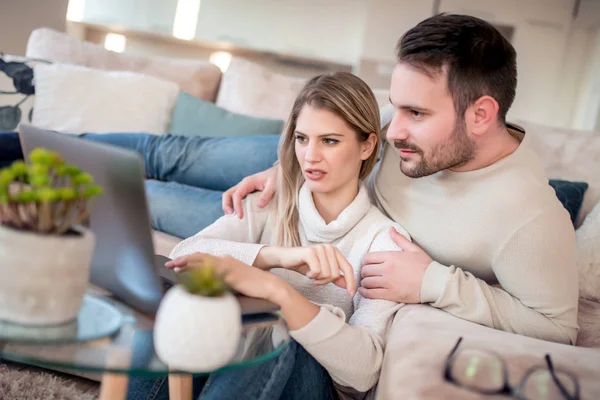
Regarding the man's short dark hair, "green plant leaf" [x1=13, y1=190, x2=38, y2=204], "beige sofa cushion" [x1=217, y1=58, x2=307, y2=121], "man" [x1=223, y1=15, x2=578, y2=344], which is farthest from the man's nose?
"beige sofa cushion" [x1=217, y1=58, x2=307, y2=121]

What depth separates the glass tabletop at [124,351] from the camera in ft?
2.43

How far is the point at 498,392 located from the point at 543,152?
1437mm

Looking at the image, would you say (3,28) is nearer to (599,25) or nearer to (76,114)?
(76,114)

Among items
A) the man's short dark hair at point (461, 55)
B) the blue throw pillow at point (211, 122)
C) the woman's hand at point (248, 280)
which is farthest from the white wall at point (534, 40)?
the woman's hand at point (248, 280)

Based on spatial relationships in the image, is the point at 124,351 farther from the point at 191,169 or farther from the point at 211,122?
the point at 211,122

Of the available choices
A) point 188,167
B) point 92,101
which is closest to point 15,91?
point 92,101

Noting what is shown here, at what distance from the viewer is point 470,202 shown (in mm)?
1396

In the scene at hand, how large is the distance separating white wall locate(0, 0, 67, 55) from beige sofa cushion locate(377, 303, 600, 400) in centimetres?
443

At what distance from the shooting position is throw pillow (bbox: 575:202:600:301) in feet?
5.65

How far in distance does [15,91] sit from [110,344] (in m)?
2.15

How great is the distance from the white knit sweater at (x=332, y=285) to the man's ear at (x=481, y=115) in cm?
27

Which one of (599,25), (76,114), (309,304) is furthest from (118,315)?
(599,25)

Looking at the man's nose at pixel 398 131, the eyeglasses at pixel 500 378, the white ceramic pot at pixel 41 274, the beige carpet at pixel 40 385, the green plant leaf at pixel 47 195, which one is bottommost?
the beige carpet at pixel 40 385

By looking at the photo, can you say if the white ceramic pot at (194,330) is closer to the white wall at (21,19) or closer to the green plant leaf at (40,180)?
the green plant leaf at (40,180)
